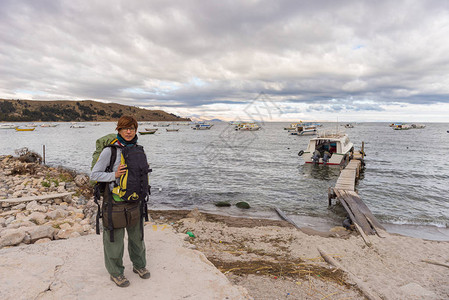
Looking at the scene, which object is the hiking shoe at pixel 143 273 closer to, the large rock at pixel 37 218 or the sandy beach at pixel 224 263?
the sandy beach at pixel 224 263

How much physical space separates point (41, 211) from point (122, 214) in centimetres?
660

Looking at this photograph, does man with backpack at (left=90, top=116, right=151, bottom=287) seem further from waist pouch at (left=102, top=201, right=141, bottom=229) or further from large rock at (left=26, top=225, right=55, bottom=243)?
large rock at (left=26, top=225, right=55, bottom=243)

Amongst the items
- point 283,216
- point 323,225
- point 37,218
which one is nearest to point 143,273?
point 37,218

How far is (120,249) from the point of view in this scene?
3582mm

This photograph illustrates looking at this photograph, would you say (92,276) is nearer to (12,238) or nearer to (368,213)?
(12,238)

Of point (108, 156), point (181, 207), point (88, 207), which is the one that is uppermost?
point (108, 156)

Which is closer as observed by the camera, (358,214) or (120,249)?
(120,249)

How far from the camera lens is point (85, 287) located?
11.7 feet

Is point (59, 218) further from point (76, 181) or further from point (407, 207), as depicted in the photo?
point (407, 207)

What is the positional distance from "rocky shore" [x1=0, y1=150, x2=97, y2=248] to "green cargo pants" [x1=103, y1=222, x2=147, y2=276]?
2818 millimetres

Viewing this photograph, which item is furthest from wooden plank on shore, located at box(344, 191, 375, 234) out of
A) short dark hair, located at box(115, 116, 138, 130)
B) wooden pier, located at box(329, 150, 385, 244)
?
short dark hair, located at box(115, 116, 138, 130)

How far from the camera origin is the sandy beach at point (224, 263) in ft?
12.1

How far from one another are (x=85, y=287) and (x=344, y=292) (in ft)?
14.3

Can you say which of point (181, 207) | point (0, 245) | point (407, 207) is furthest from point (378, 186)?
point (0, 245)
